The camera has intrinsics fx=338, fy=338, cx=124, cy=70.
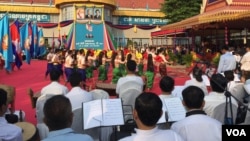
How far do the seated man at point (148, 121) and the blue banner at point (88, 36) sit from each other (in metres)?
29.3

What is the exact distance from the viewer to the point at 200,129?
2492 mm

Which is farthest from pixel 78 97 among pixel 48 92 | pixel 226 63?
pixel 226 63

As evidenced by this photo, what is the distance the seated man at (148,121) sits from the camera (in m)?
2.07

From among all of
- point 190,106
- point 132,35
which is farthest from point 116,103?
point 132,35

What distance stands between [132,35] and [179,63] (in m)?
19.3

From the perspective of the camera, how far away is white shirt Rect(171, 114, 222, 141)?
2488 millimetres

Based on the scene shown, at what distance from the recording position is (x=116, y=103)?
333cm

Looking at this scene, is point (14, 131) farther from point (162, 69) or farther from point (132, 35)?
point (132, 35)

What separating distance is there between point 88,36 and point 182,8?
8970 mm

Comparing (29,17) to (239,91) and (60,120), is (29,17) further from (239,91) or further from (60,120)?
(60,120)

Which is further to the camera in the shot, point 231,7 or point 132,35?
point 132,35

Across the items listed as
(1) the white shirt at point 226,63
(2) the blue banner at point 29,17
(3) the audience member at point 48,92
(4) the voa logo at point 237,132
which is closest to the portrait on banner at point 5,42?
(3) the audience member at point 48,92

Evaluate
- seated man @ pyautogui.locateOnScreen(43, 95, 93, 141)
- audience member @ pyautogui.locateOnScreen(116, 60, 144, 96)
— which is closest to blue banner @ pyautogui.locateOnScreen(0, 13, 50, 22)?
audience member @ pyautogui.locateOnScreen(116, 60, 144, 96)

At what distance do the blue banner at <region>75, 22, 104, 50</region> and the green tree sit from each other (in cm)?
675
